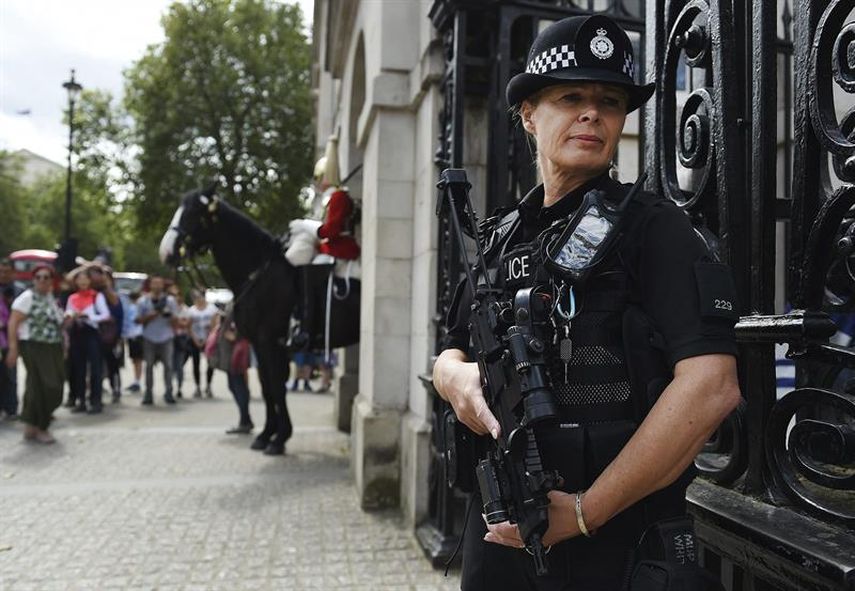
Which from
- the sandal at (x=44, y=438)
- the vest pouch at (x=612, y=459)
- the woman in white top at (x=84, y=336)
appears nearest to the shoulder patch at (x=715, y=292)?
the vest pouch at (x=612, y=459)

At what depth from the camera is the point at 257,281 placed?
7.57m

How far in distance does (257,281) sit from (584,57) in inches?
251

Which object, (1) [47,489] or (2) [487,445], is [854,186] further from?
(1) [47,489]

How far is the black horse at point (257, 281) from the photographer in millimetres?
7504

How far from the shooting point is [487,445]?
5.43ft

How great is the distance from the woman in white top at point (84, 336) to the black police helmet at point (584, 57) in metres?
9.85

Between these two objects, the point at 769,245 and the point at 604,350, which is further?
the point at 769,245

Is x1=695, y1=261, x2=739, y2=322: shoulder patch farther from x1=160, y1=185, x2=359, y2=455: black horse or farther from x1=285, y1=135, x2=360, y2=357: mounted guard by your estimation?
x1=160, y1=185, x2=359, y2=455: black horse

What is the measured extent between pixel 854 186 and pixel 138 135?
2910cm

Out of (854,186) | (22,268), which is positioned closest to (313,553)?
(854,186)

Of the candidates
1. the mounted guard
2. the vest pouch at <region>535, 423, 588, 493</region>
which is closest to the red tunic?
the mounted guard

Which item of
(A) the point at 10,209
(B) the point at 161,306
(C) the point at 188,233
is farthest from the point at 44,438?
(A) the point at 10,209

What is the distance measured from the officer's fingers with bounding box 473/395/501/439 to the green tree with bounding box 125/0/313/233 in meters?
26.7

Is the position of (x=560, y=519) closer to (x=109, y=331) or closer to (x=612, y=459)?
(x=612, y=459)
